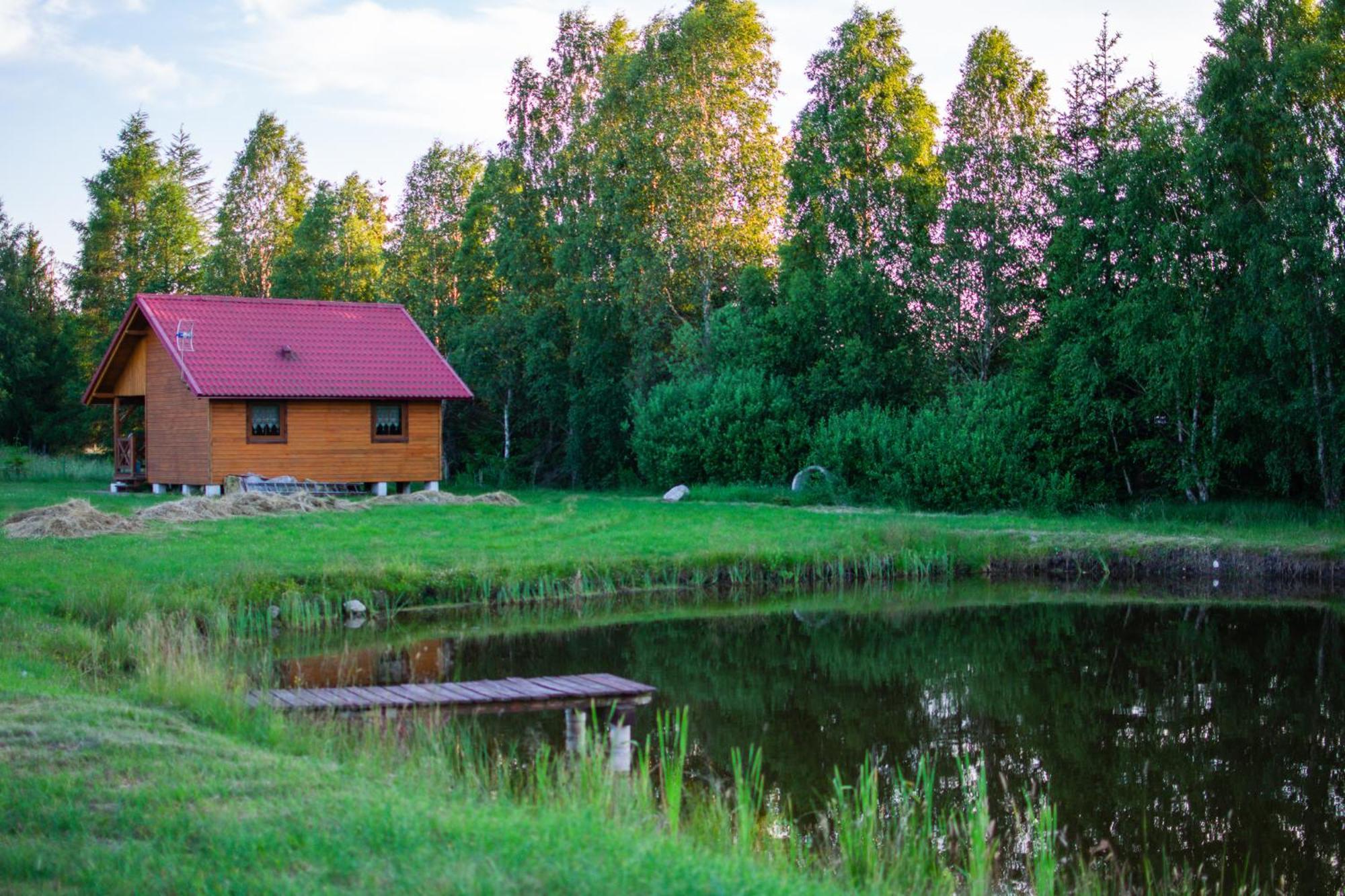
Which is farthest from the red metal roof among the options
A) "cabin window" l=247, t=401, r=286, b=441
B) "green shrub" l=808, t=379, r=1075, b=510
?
"green shrub" l=808, t=379, r=1075, b=510

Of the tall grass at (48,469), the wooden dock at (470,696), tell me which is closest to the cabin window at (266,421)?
the tall grass at (48,469)

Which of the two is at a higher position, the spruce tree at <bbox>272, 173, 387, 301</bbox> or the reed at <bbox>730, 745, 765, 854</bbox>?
the spruce tree at <bbox>272, 173, 387, 301</bbox>

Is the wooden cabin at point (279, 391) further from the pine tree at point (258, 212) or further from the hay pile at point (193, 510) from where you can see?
the pine tree at point (258, 212)

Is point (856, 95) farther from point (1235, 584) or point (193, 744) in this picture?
point (193, 744)

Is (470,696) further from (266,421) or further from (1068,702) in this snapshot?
(266,421)

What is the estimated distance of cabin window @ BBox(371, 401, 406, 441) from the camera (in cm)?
2945

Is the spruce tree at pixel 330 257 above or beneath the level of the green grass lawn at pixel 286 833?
above

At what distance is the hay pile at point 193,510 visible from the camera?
17641mm

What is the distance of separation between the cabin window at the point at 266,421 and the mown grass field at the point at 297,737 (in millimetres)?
8585

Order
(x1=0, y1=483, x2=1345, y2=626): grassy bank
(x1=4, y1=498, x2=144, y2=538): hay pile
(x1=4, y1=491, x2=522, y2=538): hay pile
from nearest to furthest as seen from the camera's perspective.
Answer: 1. (x1=0, y1=483, x2=1345, y2=626): grassy bank
2. (x1=4, y1=498, x2=144, y2=538): hay pile
3. (x1=4, y1=491, x2=522, y2=538): hay pile

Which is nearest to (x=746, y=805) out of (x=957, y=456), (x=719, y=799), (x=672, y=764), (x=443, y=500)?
(x=719, y=799)

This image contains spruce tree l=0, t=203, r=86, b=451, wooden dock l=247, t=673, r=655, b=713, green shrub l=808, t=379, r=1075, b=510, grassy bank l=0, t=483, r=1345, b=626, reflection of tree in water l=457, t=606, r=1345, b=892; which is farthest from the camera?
spruce tree l=0, t=203, r=86, b=451

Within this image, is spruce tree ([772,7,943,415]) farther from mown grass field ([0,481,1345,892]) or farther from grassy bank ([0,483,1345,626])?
mown grass field ([0,481,1345,892])

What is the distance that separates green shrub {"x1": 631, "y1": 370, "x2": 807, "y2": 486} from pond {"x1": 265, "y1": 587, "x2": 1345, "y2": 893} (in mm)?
12203
